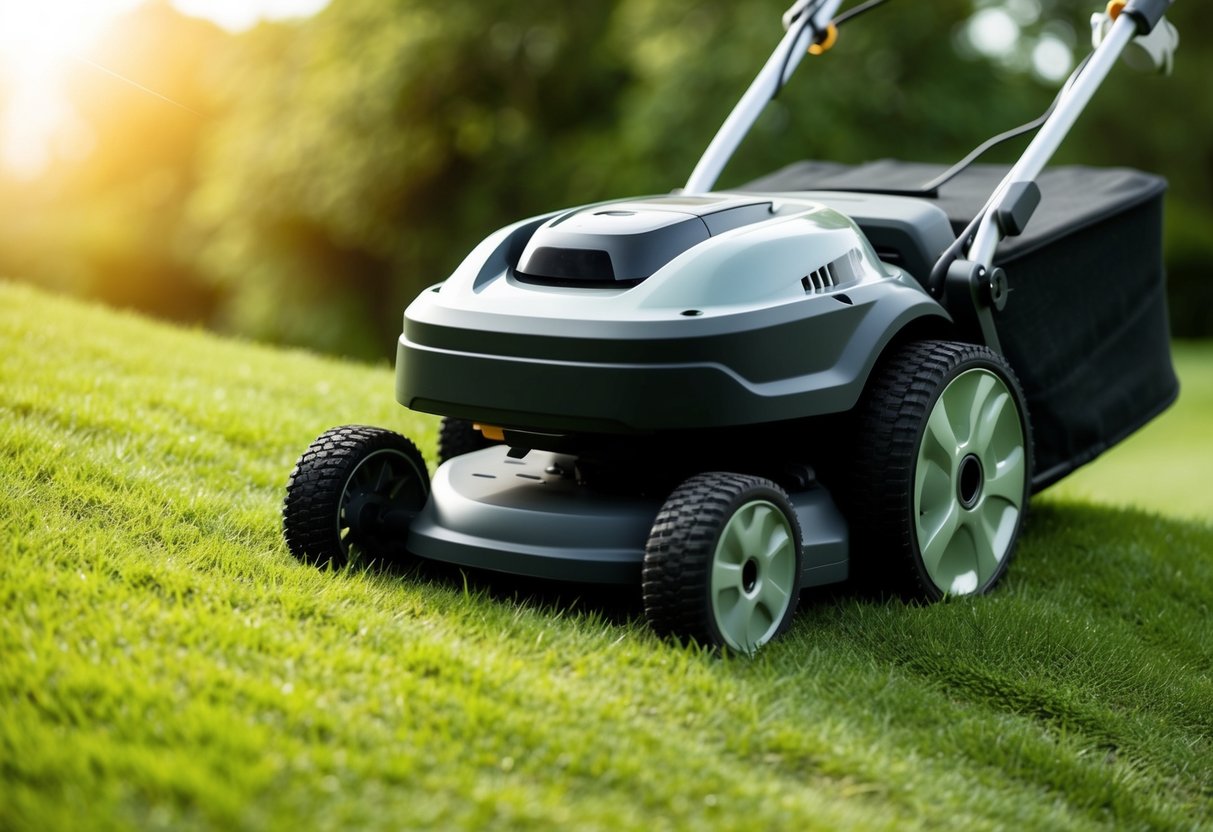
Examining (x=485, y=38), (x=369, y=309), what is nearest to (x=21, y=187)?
(x=369, y=309)

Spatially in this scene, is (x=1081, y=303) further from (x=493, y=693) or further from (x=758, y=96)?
(x=493, y=693)

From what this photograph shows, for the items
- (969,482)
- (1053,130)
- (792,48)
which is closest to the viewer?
(969,482)

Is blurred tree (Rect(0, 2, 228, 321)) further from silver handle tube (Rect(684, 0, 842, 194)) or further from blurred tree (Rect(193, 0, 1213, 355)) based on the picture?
silver handle tube (Rect(684, 0, 842, 194))

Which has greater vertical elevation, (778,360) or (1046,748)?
(778,360)

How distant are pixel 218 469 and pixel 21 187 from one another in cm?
3069

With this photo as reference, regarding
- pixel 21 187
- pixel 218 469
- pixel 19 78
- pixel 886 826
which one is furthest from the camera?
pixel 21 187

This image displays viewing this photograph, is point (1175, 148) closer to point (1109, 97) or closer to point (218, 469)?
point (1109, 97)

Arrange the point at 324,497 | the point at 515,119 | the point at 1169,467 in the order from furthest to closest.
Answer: the point at 515,119 → the point at 1169,467 → the point at 324,497

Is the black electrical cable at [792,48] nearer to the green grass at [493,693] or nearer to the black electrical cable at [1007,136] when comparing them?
the black electrical cable at [1007,136]

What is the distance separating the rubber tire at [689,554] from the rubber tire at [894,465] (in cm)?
50

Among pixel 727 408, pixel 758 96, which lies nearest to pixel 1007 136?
pixel 758 96

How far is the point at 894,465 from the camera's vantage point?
134 inches

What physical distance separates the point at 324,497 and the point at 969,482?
1695 millimetres

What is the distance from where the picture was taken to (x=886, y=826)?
2.41 meters
